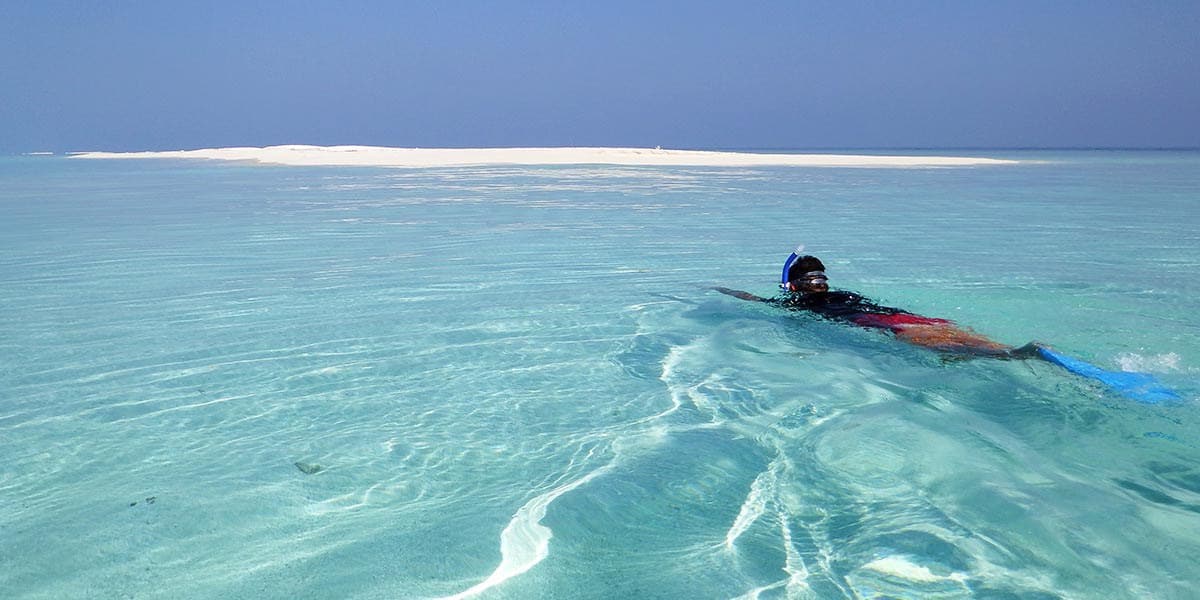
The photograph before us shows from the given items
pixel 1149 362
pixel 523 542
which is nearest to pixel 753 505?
pixel 523 542

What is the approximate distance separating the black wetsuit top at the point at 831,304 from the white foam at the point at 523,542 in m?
3.84

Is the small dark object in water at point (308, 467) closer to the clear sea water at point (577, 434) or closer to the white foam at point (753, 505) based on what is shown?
the clear sea water at point (577, 434)

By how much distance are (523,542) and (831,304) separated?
4434mm

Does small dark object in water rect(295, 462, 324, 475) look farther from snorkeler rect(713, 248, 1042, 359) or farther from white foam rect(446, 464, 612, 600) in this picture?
snorkeler rect(713, 248, 1042, 359)

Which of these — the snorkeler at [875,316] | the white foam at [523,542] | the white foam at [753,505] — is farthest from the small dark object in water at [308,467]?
the snorkeler at [875,316]

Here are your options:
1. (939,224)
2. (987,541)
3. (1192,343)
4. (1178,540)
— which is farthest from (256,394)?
(939,224)

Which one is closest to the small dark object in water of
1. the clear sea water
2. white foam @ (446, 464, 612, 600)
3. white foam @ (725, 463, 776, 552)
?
the clear sea water

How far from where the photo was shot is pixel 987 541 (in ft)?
9.72

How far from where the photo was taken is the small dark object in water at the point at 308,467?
373cm

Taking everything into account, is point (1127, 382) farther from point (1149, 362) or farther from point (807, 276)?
point (807, 276)

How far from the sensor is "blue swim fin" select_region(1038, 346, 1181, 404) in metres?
4.52

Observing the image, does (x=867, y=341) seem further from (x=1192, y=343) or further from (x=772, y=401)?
(x=1192, y=343)

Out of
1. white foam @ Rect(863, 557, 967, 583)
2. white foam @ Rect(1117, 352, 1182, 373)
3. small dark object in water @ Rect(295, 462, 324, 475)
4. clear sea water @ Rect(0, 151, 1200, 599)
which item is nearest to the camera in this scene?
white foam @ Rect(863, 557, 967, 583)

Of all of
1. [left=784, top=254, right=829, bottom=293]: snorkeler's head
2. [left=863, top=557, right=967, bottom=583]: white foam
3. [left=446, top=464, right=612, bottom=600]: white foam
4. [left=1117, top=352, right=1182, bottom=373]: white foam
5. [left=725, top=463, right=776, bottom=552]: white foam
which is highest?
[left=784, top=254, right=829, bottom=293]: snorkeler's head
